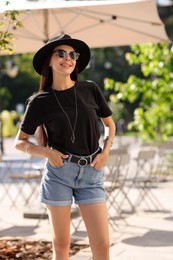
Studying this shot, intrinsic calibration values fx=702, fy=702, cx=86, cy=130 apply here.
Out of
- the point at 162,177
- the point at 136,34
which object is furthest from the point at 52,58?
the point at 162,177

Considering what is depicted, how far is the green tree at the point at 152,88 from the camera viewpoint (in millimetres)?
15367

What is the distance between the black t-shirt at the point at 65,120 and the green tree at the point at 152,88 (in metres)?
10.5

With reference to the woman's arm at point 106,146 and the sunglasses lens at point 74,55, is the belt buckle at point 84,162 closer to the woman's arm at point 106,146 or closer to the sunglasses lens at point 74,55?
the woman's arm at point 106,146

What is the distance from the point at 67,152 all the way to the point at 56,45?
0.71m

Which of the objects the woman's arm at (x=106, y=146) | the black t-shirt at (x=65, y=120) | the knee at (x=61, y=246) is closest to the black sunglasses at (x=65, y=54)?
the black t-shirt at (x=65, y=120)

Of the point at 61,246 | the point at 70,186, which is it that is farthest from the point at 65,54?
the point at 61,246

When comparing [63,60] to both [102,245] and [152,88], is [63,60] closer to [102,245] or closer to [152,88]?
[102,245]

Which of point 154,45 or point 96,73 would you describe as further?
point 96,73

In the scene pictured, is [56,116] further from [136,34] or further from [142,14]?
[136,34]

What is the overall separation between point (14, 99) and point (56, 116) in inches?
2299

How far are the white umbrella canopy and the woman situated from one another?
572 centimetres

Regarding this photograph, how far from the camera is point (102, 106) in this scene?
4574 millimetres

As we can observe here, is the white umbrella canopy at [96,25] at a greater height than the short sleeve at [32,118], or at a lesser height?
greater

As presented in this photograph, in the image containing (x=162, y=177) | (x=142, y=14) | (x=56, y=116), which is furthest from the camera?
(x=162, y=177)
